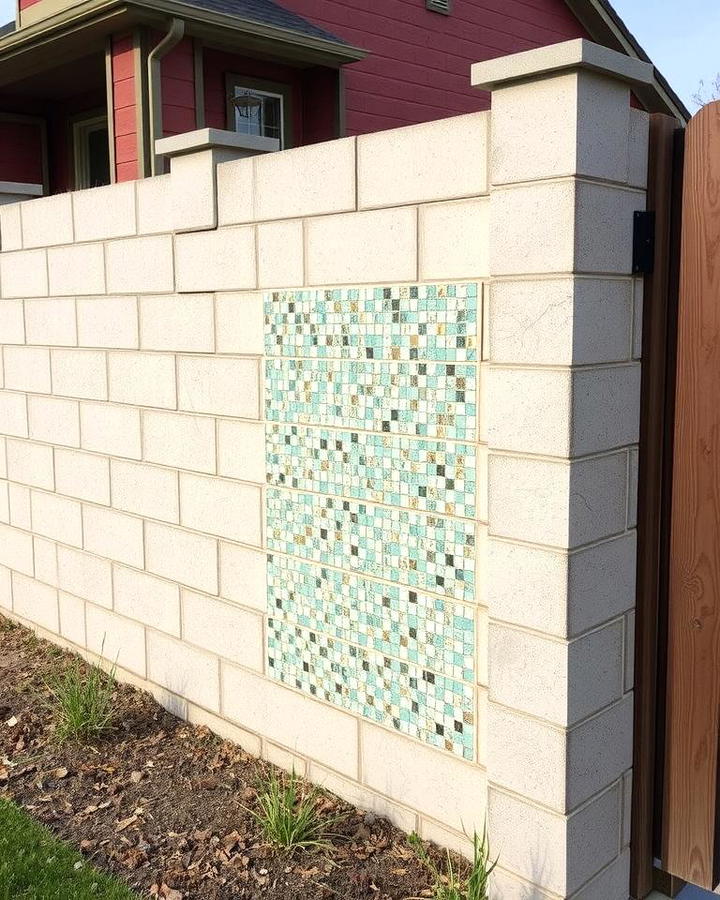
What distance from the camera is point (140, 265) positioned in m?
4.53

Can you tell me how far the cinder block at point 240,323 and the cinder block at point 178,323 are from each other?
2.5 inches

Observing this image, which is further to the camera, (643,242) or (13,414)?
(13,414)

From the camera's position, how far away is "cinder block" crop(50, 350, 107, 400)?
193 inches

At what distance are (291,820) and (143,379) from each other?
2161 mm

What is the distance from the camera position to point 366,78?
425 inches

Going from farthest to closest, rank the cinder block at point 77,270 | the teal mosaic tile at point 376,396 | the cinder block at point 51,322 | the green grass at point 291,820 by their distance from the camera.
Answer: the cinder block at point 51,322, the cinder block at point 77,270, the green grass at point 291,820, the teal mosaic tile at point 376,396

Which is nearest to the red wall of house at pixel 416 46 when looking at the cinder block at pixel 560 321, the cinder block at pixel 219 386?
the cinder block at pixel 219 386

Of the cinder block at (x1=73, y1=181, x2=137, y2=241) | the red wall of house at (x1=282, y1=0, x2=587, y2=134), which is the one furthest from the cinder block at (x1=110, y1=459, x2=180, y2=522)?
the red wall of house at (x1=282, y1=0, x2=587, y2=134)

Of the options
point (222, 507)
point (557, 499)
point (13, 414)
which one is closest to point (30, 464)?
point (13, 414)

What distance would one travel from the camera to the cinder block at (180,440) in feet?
14.0

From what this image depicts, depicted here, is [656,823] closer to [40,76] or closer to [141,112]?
[141,112]

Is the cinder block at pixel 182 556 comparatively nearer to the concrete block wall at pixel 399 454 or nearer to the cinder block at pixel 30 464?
the concrete block wall at pixel 399 454

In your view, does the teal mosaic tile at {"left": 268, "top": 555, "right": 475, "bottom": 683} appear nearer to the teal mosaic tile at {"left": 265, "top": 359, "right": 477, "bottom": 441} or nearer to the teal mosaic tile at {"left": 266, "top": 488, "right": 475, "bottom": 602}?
the teal mosaic tile at {"left": 266, "top": 488, "right": 475, "bottom": 602}

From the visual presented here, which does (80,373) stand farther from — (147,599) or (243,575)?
(243,575)
